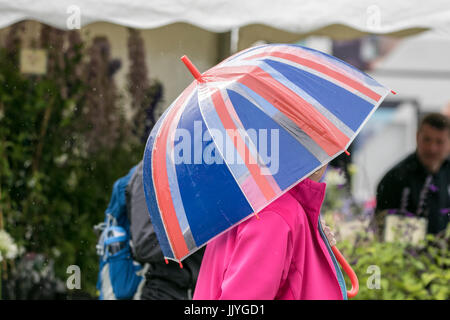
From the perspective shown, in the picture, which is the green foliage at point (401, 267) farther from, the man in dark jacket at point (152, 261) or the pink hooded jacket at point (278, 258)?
the pink hooded jacket at point (278, 258)

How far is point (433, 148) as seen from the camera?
406 cm

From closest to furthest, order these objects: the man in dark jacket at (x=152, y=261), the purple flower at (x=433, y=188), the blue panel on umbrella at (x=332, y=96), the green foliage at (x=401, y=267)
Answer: the blue panel on umbrella at (x=332, y=96)
the man in dark jacket at (x=152, y=261)
the green foliage at (x=401, y=267)
the purple flower at (x=433, y=188)

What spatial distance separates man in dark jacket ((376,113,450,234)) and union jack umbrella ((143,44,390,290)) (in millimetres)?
2161

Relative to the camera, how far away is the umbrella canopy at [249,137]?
1422mm

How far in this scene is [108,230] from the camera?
105 inches

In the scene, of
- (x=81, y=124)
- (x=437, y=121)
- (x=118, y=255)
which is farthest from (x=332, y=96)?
(x=81, y=124)

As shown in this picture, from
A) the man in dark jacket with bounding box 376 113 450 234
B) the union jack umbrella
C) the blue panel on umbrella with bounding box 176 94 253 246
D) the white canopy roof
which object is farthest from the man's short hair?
the blue panel on umbrella with bounding box 176 94 253 246

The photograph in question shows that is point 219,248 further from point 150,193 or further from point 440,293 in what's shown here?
point 440,293

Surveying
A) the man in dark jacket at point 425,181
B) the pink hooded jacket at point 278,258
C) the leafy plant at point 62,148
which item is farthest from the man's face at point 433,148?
the pink hooded jacket at point 278,258

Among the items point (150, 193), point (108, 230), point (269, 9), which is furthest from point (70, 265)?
point (150, 193)

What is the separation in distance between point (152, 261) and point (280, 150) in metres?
1.21

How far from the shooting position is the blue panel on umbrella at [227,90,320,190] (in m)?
1.41

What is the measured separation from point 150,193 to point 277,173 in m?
0.43

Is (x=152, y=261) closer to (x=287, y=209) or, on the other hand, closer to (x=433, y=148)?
(x=287, y=209)
